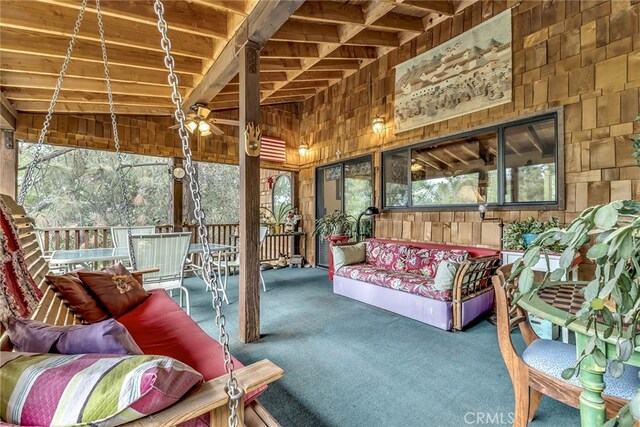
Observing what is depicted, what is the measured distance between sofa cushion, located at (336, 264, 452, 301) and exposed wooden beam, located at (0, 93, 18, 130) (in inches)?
194

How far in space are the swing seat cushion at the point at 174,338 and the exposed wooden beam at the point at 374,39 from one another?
14.0 feet

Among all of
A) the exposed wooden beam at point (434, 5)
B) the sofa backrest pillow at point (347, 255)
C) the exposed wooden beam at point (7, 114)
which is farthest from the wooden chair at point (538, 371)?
the exposed wooden beam at point (7, 114)

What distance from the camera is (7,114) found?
3.86 metres

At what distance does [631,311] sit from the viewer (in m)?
0.66

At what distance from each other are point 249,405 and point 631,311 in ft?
3.96

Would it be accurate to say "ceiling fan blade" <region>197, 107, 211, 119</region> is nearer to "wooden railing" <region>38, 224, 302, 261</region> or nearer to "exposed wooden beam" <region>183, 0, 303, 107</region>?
"exposed wooden beam" <region>183, 0, 303, 107</region>

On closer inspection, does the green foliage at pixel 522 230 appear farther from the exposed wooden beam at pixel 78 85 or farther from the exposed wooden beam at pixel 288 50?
the exposed wooden beam at pixel 78 85

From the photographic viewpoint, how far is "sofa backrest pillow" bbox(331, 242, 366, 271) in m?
4.43

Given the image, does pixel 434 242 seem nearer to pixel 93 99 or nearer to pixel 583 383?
pixel 583 383

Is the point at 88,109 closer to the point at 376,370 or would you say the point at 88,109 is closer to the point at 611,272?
the point at 376,370

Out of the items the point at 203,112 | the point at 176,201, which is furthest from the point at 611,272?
the point at 176,201

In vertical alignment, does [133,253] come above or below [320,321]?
above

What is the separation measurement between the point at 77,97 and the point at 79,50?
4.31ft

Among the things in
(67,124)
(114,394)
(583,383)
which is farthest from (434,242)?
(67,124)
